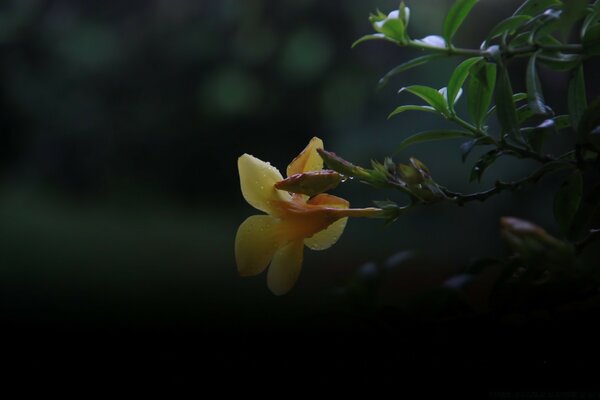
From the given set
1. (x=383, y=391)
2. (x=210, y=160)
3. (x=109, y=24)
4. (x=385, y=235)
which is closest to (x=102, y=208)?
(x=210, y=160)

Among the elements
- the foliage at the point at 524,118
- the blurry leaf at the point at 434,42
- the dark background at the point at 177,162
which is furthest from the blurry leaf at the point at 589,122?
the dark background at the point at 177,162

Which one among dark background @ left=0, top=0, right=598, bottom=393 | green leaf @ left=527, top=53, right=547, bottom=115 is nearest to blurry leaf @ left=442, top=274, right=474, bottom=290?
green leaf @ left=527, top=53, right=547, bottom=115

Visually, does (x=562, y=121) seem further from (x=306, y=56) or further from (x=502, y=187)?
(x=306, y=56)

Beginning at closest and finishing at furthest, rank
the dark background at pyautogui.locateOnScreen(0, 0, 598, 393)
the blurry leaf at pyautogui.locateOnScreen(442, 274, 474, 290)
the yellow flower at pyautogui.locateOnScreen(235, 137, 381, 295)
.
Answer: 1. the blurry leaf at pyautogui.locateOnScreen(442, 274, 474, 290)
2. the yellow flower at pyautogui.locateOnScreen(235, 137, 381, 295)
3. the dark background at pyautogui.locateOnScreen(0, 0, 598, 393)

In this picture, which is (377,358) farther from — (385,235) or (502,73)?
(385,235)

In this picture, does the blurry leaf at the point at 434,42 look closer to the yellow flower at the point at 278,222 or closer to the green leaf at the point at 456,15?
the green leaf at the point at 456,15

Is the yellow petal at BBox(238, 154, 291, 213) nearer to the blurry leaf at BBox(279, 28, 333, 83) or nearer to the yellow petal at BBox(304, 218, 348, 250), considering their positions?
the yellow petal at BBox(304, 218, 348, 250)
